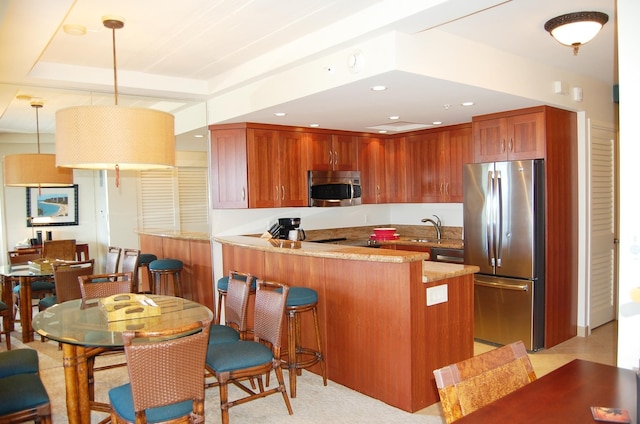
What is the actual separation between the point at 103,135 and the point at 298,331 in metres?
2.12

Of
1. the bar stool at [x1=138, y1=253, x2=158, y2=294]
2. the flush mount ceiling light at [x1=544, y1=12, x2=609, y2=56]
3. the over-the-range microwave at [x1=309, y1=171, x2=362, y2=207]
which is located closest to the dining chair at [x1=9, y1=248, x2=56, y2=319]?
the bar stool at [x1=138, y1=253, x2=158, y2=294]

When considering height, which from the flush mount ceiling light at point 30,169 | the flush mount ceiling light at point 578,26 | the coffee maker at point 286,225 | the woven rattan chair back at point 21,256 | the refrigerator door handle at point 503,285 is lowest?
the refrigerator door handle at point 503,285

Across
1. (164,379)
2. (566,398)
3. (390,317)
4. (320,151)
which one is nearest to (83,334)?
(164,379)

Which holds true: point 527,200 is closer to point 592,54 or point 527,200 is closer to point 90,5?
point 592,54

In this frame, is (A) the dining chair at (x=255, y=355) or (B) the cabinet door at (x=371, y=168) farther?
(B) the cabinet door at (x=371, y=168)

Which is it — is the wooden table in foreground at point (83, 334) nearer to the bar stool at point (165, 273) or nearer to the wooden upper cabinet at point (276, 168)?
the bar stool at point (165, 273)

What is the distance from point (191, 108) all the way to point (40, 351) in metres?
2.86

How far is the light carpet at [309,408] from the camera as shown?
3.14 metres

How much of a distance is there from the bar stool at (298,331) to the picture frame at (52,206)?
7.32 ft

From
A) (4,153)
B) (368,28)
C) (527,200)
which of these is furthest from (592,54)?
(4,153)

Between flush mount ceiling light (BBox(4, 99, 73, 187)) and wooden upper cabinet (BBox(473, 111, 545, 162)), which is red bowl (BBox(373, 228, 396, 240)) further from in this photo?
flush mount ceiling light (BBox(4, 99, 73, 187))

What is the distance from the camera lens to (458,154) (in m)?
5.62

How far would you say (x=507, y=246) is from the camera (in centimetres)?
450

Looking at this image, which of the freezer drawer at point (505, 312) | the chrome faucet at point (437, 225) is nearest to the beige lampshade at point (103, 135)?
the freezer drawer at point (505, 312)
